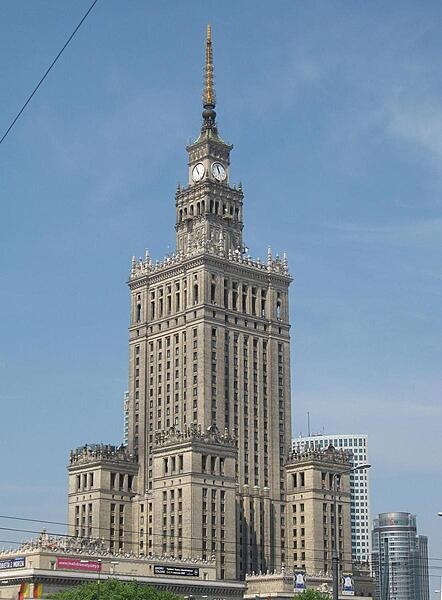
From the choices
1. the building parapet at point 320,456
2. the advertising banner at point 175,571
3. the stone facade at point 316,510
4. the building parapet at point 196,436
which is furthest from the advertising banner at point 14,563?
the building parapet at point 320,456

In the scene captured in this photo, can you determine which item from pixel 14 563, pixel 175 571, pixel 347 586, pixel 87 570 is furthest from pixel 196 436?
pixel 14 563

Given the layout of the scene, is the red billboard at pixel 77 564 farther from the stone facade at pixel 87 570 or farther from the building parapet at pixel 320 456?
the building parapet at pixel 320 456

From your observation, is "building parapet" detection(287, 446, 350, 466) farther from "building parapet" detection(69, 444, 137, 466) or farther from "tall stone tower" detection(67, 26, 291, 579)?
"building parapet" detection(69, 444, 137, 466)

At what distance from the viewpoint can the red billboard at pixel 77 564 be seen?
156 metres

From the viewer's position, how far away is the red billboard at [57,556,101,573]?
6142 inches

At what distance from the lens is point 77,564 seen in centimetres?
15762

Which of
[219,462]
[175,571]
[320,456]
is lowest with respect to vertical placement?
[175,571]

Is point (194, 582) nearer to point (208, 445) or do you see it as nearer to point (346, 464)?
point (208, 445)

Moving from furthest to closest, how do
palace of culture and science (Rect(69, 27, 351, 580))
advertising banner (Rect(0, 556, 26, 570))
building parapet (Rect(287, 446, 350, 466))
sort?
building parapet (Rect(287, 446, 350, 466)) < palace of culture and science (Rect(69, 27, 351, 580)) < advertising banner (Rect(0, 556, 26, 570))

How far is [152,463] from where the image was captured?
192875 mm

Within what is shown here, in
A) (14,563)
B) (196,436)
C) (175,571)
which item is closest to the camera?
(14,563)

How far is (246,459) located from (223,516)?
15.3 meters

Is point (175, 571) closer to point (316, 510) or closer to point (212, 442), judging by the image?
point (212, 442)

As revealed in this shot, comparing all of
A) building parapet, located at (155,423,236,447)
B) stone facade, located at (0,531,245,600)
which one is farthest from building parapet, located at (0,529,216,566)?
building parapet, located at (155,423,236,447)
